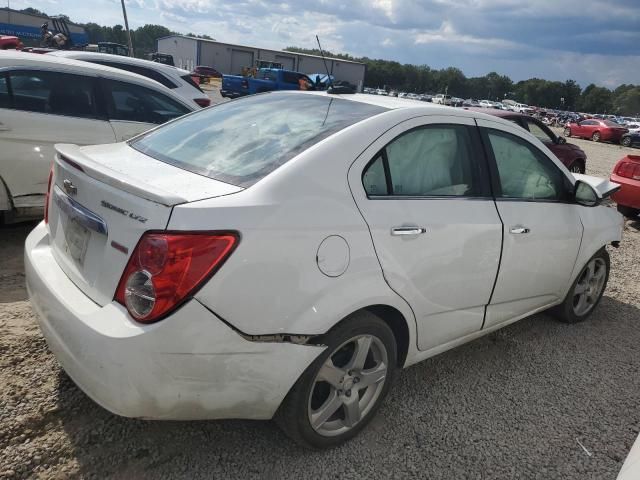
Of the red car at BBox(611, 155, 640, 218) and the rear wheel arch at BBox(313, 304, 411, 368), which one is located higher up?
the rear wheel arch at BBox(313, 304, 411, 368)

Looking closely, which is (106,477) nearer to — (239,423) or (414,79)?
(239,423)

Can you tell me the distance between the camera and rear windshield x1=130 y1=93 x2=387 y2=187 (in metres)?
2.24

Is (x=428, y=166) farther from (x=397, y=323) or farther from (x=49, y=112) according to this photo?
(x=49, y=112)

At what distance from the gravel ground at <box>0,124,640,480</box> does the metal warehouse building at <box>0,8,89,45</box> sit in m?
41.8

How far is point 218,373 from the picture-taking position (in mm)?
1931

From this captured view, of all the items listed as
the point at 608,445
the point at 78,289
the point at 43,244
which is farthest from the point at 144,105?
the point at 608,445

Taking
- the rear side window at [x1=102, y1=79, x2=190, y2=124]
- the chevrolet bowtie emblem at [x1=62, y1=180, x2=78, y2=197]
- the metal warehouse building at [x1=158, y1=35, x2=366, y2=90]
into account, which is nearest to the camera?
the chevrolet bowtie emblem at [x1=62, y1=180, x2=78, y2=197]

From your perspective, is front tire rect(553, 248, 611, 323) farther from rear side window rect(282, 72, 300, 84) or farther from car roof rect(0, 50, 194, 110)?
rear side window rect(282, 72, 300, 84)

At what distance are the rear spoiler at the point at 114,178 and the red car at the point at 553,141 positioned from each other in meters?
8.00

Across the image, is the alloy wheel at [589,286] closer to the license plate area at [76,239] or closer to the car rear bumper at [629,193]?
the license plate area at [76,239]

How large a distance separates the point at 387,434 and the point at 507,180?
1.69 meters

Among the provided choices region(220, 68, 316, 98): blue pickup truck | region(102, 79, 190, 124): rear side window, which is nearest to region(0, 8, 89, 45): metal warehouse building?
region(220, 68, 316, 98): blue pickup truck

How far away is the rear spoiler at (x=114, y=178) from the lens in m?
1.87

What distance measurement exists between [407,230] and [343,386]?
2.64ft
